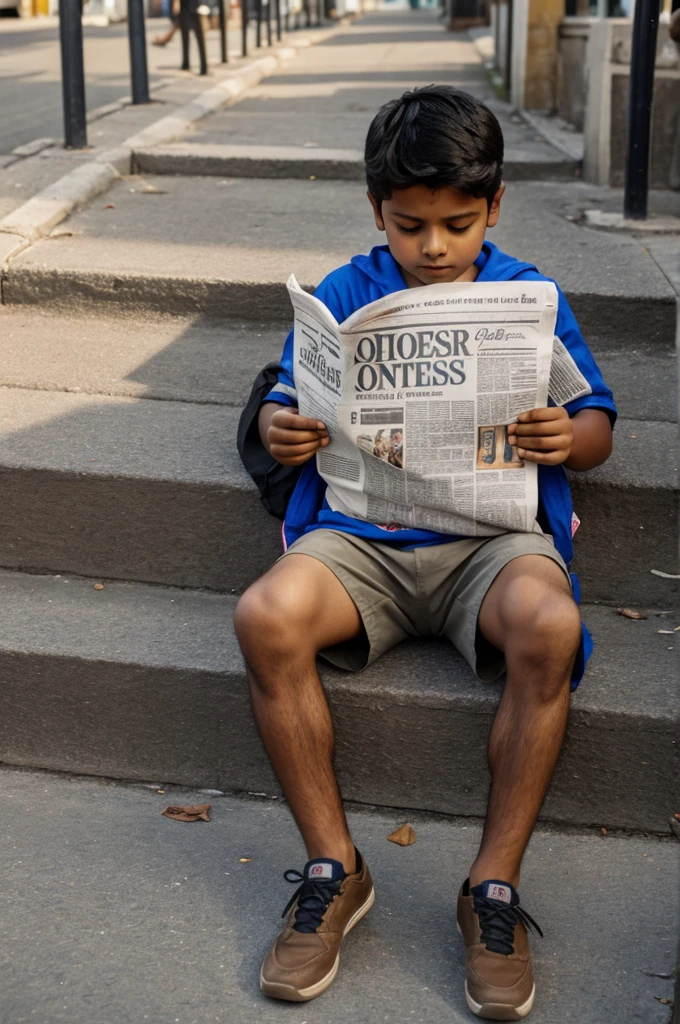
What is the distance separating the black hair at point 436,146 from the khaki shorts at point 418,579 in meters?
0.66

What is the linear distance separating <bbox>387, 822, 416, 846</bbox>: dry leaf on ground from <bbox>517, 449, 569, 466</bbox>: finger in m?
0.80

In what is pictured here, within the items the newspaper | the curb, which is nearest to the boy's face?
the newspaper

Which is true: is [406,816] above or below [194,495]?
below

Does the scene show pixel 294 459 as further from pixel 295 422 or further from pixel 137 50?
pixel 137 50

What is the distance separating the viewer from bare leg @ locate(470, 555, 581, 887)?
2.15 m

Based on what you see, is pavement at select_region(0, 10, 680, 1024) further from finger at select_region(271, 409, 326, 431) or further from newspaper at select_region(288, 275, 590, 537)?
finger at select_region(271, 409, 326, 431)

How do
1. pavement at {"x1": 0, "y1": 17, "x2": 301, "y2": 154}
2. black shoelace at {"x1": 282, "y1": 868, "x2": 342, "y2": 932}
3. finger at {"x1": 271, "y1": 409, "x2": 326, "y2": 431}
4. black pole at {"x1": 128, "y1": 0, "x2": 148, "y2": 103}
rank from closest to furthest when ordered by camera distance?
black shoelace at {"x1": 282, "y1": 868, "x2": 342, "y2": 932} < finger at {"x1": 271, "y1": 409, "x2": 326, "y2": 431} < black pole at {"x1": 128, "y1": 0, "x2": 148, "y2": 103} < pavement at {"x1": 0, "y1": 17, "x2": 301, "y2": 154}

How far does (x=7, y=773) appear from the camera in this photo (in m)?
2.73

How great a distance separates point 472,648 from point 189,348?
1.72 metres

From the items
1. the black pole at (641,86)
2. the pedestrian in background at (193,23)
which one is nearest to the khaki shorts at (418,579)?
the black pole at (641,86)

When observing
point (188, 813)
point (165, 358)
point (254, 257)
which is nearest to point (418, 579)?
point (188, 813)

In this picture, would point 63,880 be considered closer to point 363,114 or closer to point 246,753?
point 246,753

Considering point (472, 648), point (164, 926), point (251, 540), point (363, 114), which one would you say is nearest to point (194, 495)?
point (251, 540)

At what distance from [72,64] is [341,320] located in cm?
372
